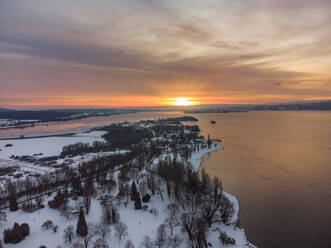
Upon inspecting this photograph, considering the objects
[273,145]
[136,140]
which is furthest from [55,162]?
[273,145]

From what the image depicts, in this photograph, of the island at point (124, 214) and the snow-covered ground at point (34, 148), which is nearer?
the island at point (124, 214)

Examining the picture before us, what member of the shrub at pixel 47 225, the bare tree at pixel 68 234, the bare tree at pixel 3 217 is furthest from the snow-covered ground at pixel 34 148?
the bare tree at pixel 68 234

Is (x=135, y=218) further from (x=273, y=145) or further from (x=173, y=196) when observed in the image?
(x=273, y=145)

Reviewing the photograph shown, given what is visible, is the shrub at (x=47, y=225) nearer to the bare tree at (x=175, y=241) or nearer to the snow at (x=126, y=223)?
the snow at (x=126, y=223)

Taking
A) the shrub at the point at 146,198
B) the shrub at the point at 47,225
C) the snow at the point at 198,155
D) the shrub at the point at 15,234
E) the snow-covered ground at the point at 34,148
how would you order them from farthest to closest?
the snow-covered ground at the point at 34,148
the snow at the point at 198,155
the shrub at the point at 146,198
the shrub at the point at 47,225
the shrub at the point at 15,234

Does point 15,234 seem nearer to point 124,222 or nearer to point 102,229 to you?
point 102,229

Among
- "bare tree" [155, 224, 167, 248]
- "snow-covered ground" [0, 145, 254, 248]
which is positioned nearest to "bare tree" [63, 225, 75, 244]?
"snow-covered ground" [0, 145, 254, 248]

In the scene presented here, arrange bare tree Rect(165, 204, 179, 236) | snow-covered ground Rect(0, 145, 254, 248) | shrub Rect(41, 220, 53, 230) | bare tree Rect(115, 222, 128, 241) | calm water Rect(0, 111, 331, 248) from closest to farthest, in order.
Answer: snow-covered ground Rect(0, 145, 254, 248) → bare tree Rect(115, 222, 128, 241) → shrub Rect(41, 220, 53, 230) → calm water Rect(0, 111, 331, 248) → bare tree Rect(165, 204, 179, 236)

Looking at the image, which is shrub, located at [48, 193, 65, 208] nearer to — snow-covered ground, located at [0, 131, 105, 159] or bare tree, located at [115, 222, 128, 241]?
bare tree, located at [115, 222, 128, 241]

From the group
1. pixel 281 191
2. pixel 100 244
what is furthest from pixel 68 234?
pixel 281 191
